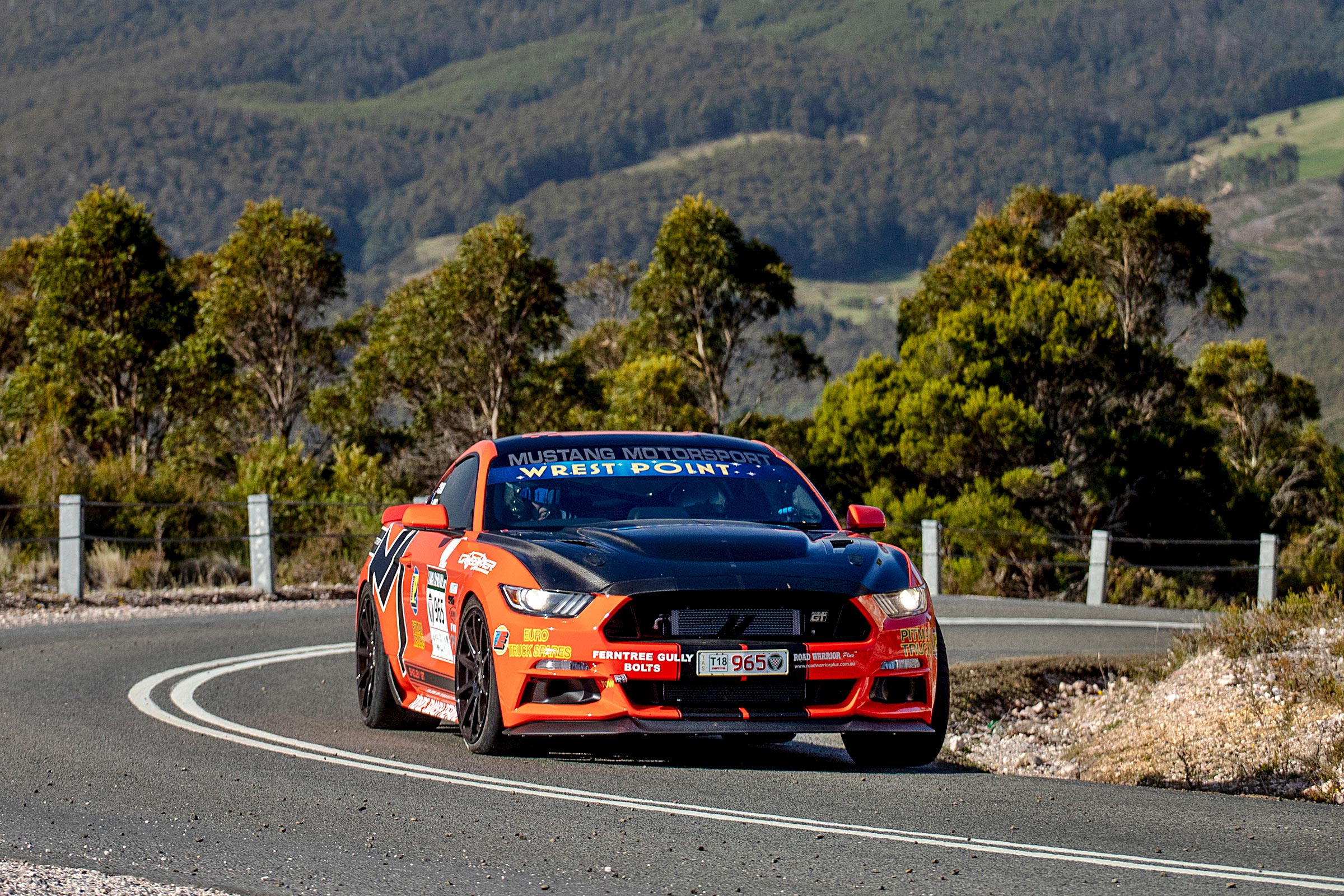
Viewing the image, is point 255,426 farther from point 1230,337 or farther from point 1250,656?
point 1250,656

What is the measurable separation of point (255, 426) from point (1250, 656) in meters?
43.7

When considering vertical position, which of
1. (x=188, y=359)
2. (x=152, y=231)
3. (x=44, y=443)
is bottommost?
(x=44, y=443)

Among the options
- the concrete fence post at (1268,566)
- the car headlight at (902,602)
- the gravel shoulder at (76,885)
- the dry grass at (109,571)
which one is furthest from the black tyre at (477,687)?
the concrete fence post at (1268,566)

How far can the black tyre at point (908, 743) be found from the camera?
8016 mm

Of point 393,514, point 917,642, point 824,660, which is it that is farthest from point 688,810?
point 393,514

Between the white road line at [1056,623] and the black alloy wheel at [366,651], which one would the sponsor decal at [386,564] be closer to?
the black alloy wheel at [366,651]

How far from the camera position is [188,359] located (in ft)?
162

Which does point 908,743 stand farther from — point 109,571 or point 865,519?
point 109,571

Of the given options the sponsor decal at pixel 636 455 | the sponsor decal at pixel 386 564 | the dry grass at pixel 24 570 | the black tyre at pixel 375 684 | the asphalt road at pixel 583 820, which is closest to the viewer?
the asphalt road at pixel 583 820

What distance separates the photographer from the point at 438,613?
8680mm

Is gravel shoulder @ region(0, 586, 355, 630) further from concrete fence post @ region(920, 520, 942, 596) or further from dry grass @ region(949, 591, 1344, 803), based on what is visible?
dry grass @ region(949, 591, 1344, 803)

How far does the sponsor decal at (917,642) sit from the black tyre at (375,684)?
2.92 metres

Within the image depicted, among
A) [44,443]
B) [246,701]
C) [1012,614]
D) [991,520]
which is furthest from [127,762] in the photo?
[991,520]

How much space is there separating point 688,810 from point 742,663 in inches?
34.4
